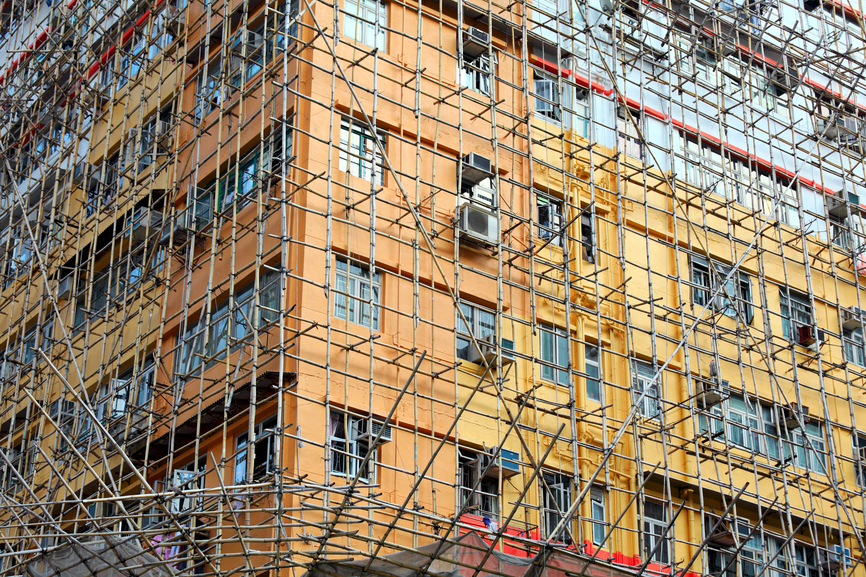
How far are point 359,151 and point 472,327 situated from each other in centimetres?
267

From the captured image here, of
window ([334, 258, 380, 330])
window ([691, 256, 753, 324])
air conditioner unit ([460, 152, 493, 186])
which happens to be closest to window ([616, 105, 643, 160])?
window ([691, 256, 753, 324])

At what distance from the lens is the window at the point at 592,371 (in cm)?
1755

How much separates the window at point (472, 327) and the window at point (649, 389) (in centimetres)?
206

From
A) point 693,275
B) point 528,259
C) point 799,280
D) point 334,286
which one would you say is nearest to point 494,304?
point 528,259

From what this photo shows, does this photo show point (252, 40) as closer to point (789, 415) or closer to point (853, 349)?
point (789, 415)

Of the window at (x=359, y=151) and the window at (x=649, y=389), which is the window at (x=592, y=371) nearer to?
the window at (x=649, y=389)

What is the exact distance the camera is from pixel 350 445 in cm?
1497

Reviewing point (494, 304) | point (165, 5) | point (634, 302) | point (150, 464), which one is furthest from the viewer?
point (165, 5)

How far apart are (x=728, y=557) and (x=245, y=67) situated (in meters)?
9.10

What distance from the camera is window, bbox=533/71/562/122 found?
63.7 ft

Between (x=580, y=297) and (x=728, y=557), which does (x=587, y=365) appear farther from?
(x=728, y=557)

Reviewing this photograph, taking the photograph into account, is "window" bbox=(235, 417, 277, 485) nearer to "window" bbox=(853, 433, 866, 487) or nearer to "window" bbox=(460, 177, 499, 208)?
"window" bbox=(460, 177, 499, 208)

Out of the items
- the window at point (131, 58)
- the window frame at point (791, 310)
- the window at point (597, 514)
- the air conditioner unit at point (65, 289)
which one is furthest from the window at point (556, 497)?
the window at point (131, 58)

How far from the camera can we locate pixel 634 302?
60.9ft
